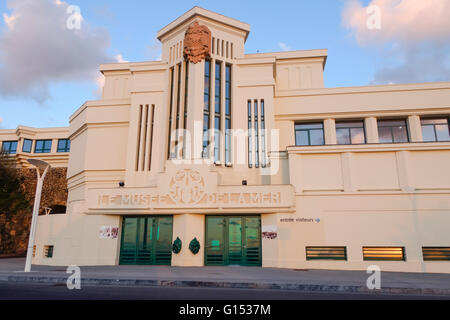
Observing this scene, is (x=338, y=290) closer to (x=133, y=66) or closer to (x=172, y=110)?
(x=172, y=110)

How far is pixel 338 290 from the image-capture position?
33.9 ft

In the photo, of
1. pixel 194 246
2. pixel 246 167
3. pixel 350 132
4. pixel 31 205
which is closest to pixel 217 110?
pixel 246 167

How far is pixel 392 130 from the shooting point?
2652 cm

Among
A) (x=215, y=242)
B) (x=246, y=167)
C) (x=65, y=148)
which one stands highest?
(x=65, y=148)

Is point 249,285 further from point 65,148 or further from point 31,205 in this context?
point 31,205

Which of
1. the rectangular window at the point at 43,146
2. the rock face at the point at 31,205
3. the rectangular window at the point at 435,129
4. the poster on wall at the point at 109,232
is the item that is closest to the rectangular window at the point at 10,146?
the rectangular window at the point at 43,146

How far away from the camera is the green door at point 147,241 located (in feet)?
63.9

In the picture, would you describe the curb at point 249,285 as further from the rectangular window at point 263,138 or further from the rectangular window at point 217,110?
the rectangular window at point 263,138

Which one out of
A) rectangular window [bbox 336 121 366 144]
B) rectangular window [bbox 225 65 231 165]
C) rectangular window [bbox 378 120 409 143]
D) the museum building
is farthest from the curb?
rectangular window [bbox 378 120 409 143]

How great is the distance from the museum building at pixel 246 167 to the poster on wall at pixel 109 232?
0.24ft

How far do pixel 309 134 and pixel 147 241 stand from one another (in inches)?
630

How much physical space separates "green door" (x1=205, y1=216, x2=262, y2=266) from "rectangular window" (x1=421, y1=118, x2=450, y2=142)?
670 inches

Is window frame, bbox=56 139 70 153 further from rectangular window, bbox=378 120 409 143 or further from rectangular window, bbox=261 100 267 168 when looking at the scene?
rectangular window, bbox=378 120 409 143
